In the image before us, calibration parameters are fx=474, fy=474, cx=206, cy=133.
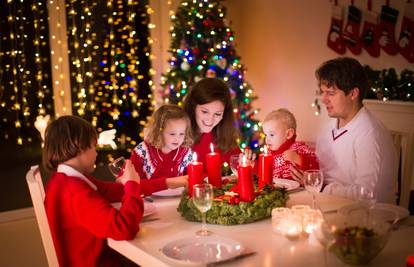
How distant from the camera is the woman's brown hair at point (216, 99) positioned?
288cm

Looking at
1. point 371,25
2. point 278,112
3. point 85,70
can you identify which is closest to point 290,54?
point 371,25

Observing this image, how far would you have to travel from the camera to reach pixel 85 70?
5.49 meters

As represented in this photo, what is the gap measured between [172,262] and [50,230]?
64 centimetres

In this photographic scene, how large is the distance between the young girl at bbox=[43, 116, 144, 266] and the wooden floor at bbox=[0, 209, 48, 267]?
1716mm

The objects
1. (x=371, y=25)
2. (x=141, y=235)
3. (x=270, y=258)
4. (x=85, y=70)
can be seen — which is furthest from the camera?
(x=85, y=70)

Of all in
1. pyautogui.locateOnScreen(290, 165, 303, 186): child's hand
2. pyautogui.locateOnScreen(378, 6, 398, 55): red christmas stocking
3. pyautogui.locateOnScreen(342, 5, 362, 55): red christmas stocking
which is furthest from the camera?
pyautogui.locateOnScreen(342, 5, 362, 55): red christmas stocking

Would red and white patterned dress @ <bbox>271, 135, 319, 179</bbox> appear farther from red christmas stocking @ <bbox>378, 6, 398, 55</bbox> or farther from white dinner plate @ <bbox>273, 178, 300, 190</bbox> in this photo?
red christmas stocking @ <bbox>378, 6, 398, 55</bbox>

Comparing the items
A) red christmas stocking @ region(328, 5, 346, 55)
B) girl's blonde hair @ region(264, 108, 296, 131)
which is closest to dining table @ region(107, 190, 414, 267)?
girl's blonde hair @ region(264, 108, 296, 131)

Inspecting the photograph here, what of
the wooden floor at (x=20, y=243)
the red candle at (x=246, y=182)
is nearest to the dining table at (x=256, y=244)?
the red candle at (x=246, y=182)

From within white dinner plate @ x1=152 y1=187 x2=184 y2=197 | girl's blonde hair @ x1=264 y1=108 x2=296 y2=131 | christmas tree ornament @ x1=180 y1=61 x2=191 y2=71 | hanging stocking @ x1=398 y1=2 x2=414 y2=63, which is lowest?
white dinner plate @ x1=152 y1=187 x2=184 y2=197

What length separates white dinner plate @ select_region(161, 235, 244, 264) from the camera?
150cm

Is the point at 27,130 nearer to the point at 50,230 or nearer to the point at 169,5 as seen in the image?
the point at 169,5

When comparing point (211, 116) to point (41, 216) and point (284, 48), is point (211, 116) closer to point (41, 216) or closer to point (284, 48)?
point (41, 216)

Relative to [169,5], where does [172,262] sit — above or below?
below
